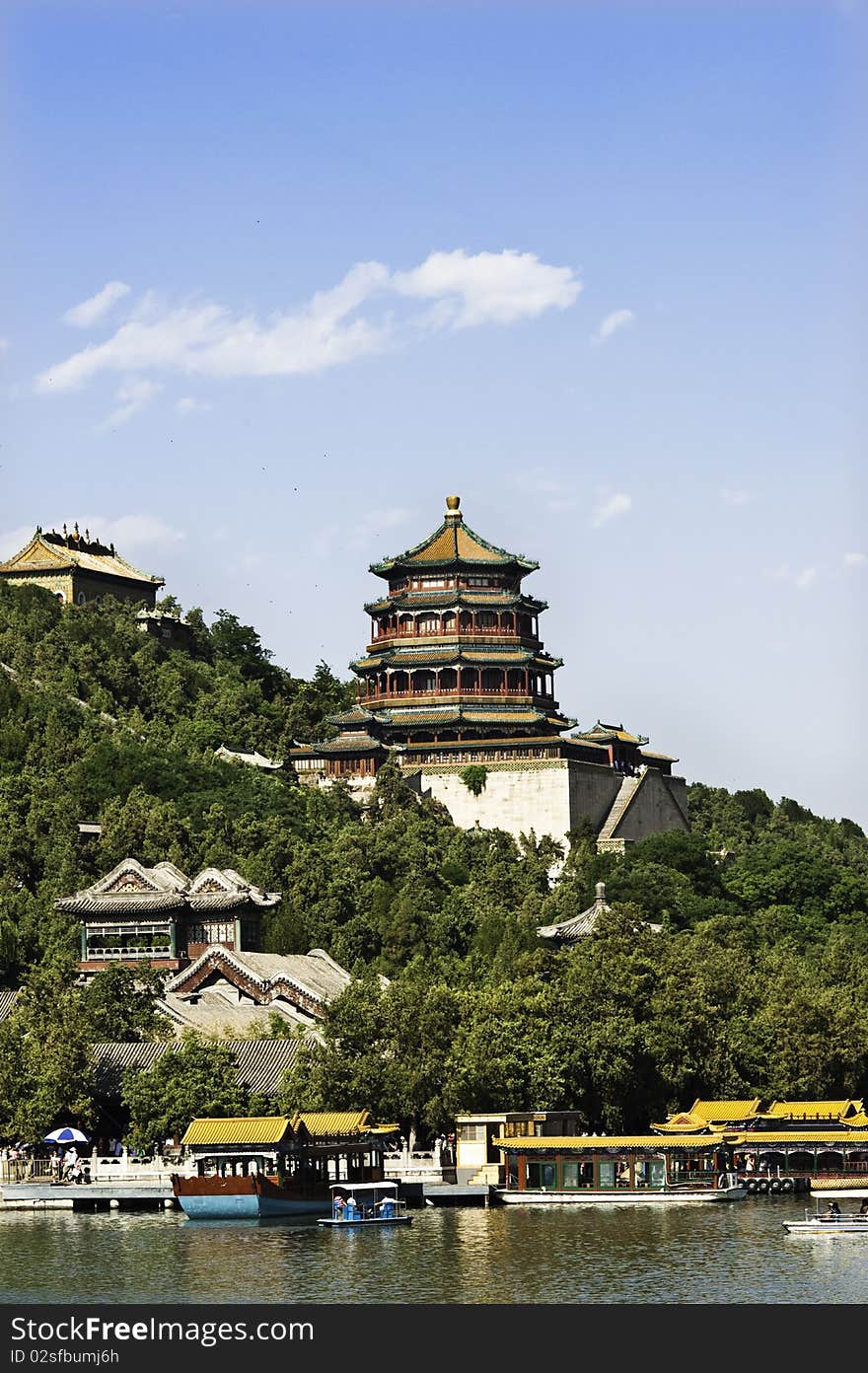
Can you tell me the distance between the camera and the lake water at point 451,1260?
44688mm

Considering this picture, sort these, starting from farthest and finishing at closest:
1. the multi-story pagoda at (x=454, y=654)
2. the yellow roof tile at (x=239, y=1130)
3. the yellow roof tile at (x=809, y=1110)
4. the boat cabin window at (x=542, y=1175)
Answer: the multi-story pagoda at (x=454, y=654)
the yellow roof tile at (x=809, y=1110)
the boat cabin window at (x=542, y=1175)
the yellow roof tile at (x=239, y=1130)

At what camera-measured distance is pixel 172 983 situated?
81250mm

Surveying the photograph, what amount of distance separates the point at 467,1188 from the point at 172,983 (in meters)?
22.2

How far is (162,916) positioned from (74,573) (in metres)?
42.5

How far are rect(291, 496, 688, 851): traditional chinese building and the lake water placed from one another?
4266 cm

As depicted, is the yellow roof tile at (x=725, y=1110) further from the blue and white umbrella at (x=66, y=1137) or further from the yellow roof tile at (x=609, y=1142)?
the blue and white umbrella at (x=66, y=1137)

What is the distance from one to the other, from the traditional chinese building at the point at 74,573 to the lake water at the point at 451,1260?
67.7 metres

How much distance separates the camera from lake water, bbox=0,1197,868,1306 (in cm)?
4469

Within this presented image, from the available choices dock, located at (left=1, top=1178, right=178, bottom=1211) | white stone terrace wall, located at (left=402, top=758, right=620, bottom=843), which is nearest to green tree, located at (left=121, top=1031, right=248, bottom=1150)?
dock, located at (left=1, top=1178, right=178, bottom=1211)

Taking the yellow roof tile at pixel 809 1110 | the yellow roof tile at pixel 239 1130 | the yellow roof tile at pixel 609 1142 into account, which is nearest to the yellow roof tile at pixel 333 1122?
the yellow roof tile at pixel 239 1130

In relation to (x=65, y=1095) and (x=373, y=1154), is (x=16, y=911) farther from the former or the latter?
(x=373, y=1154)

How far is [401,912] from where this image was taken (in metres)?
87.6
